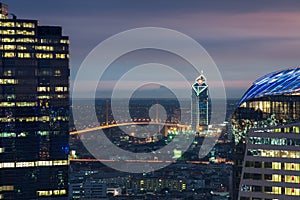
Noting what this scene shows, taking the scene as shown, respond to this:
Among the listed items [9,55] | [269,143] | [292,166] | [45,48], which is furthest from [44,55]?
[292,166]

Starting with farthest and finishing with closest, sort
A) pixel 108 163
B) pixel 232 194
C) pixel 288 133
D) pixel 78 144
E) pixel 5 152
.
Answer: pixel 78 144 → pixel 108 163 → pixel 5 152 → pixel 232 194 → pixel 288 133

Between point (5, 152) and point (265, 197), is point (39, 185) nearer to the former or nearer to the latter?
point (5, 152)

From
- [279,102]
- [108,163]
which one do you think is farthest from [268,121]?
[108,163]

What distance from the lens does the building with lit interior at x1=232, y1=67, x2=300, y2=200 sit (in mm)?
33562

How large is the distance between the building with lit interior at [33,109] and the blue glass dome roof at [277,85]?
162 ft

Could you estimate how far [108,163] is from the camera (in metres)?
173

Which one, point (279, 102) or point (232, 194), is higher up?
point (279, 102)

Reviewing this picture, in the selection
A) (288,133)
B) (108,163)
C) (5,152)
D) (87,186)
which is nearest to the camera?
(288,133)

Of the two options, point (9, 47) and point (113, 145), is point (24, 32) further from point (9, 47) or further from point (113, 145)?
point (113, 145)

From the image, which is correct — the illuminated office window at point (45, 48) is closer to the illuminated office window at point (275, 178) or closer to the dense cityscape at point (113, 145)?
the dense cityscape at point (113, 145)

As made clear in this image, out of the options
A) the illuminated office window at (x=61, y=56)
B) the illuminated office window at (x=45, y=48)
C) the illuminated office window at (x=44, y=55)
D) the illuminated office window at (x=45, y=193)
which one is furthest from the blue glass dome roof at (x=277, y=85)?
the illuminated office window at (x=45, y=193)

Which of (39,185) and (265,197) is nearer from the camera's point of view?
(265,197)

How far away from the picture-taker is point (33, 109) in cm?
8694

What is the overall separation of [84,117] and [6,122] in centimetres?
10664
